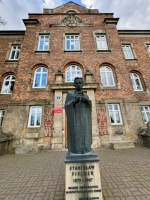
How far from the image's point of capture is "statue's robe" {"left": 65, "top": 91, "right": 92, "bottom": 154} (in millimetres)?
2402

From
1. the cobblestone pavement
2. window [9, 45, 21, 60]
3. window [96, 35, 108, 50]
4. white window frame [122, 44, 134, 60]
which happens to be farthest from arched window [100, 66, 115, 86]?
window [9, 45, 21, 60]

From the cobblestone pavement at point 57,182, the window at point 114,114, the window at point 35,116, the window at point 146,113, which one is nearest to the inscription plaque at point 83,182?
the cobblestone pavement at point 57,182

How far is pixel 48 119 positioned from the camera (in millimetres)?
8102

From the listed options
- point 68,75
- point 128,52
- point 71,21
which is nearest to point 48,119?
point 68,75

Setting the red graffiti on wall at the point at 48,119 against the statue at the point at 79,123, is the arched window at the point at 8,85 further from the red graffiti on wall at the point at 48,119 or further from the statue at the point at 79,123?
the statue at the point at 79,123

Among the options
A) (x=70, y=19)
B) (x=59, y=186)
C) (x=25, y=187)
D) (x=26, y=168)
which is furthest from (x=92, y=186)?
(x=70, y=19)

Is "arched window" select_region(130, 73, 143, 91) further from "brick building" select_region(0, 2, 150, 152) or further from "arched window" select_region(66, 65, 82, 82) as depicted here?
"arched window" select_region(66, 65, 82, 82)

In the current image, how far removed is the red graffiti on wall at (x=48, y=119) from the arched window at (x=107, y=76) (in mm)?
5174

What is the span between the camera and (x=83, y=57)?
1034 centimetres

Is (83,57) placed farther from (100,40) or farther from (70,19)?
(70,19)

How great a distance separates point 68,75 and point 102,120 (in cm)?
488

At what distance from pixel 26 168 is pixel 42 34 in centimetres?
1207

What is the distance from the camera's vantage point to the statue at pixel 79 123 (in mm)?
2408

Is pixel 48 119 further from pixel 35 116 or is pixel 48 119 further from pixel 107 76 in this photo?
pixel 107 76
